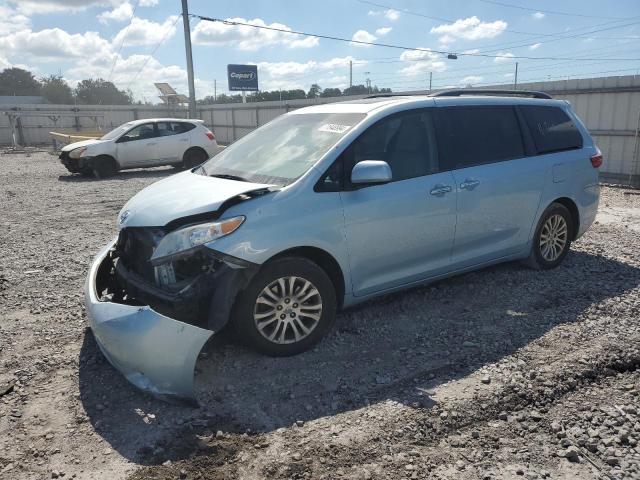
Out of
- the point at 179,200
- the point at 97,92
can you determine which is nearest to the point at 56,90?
the point at 97,92

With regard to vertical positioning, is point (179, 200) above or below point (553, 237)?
above

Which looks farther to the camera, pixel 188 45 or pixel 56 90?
pixel 56 90

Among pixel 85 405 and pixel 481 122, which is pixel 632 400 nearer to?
pixel 481 122

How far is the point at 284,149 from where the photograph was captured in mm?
4348

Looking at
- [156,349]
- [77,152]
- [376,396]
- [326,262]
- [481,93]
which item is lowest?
[376,396]

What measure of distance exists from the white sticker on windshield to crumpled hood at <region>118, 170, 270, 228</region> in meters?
0.82

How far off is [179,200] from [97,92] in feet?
235

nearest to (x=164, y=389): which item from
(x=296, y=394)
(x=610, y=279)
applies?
(x=296, y=394)

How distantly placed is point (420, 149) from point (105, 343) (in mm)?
2874

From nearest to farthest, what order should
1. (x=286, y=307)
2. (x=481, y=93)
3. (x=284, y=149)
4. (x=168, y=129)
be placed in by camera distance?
(x=286, y=307) < (x=284, y=149) < (x=481, y=93) < (x=168, y=129)

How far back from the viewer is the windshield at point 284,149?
13.2ft

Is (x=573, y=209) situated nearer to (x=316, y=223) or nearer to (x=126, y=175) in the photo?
(x=316, y=223)

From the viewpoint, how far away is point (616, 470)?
2.61 meters

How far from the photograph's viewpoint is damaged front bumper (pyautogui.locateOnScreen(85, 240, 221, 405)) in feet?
10.2
